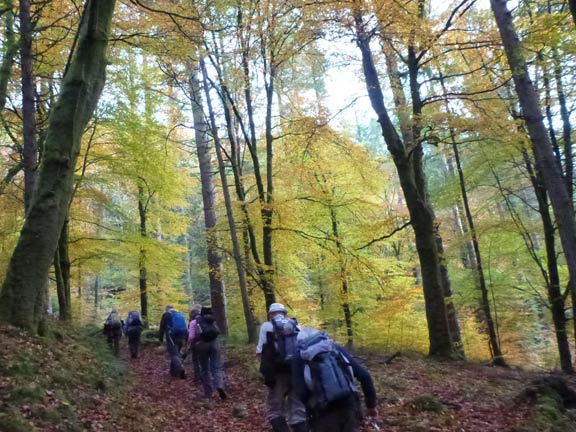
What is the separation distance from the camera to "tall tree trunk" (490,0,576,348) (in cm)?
590

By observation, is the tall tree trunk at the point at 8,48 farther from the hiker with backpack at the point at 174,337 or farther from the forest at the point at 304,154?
the hiker with backpack at the point at 174,337

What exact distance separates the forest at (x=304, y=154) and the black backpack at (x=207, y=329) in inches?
101

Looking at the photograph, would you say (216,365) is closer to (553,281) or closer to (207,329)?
(207,329)

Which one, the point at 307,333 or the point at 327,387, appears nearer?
the point at 327,387

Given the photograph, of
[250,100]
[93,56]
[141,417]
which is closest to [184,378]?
[141,417]

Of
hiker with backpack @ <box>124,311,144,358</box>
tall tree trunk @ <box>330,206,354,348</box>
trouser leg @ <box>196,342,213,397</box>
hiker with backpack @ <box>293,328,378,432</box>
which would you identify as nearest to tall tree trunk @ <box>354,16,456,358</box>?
tall tree trunk @ <box>330,206,354,348</box>

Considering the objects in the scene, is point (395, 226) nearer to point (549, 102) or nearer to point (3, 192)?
point (549, 102)

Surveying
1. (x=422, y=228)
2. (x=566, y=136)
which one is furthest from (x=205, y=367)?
(x=566, y=136)

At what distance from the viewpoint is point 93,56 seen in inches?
276

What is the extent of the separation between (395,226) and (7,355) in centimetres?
924

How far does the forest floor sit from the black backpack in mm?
1150

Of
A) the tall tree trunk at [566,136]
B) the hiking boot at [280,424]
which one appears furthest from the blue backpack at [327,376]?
the tall tree trunk at [566,136]

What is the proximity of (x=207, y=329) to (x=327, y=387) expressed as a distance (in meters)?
4.99

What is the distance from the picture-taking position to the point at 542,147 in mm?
6203
